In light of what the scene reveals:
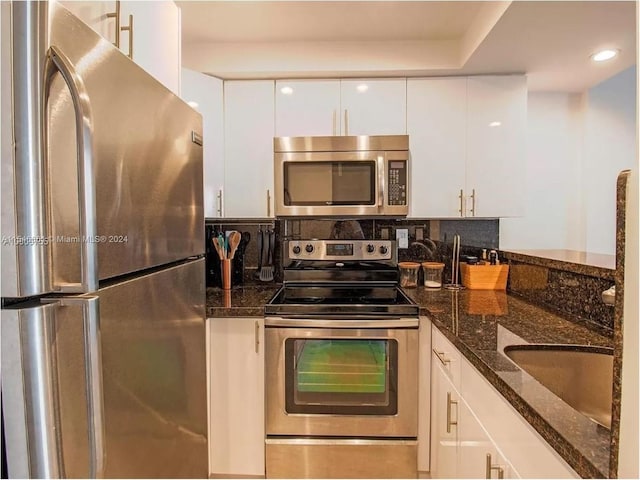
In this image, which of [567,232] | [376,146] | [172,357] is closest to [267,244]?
[376,146]

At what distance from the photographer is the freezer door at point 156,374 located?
0.77 m

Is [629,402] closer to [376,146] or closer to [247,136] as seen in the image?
[376,146]

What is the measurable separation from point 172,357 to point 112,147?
0.60 meters

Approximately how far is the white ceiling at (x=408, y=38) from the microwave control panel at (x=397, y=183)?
0.54m

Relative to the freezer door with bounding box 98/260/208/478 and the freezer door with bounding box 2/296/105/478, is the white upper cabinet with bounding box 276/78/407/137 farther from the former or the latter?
the freezer door with bounding box 2/296/105/478

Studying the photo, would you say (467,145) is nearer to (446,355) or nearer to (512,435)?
(446,355)

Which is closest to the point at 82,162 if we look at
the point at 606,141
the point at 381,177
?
the point at 381,177

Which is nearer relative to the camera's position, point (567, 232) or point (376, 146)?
point (376, 146)

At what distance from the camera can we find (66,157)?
64cm

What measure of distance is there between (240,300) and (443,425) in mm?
1062

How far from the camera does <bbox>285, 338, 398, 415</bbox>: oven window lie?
5.58 ft

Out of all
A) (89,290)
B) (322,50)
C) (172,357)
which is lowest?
(172,357)

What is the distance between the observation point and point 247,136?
6.97 feet

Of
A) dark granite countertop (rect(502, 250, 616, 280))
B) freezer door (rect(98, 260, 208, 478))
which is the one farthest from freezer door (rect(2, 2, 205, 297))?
dark granite countertop (rect(502, 250, 616, 280))
